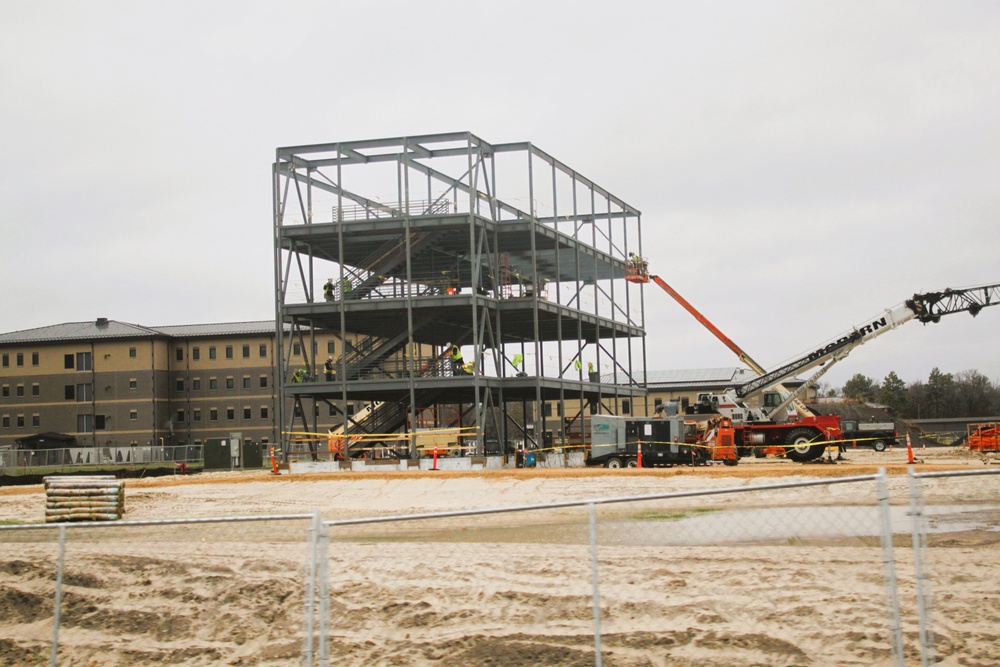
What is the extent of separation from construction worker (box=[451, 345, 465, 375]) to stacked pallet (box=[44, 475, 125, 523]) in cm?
2188

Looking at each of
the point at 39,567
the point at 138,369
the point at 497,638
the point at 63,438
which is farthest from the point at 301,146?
the point at 138,369

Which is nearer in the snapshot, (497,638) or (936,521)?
(936,521)

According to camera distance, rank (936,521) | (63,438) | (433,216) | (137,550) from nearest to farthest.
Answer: (936,521) < (137,550) < (433,216) < (63,438)

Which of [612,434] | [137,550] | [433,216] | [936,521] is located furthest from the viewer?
[433,216]

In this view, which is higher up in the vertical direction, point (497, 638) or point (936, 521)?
point (936, 521)

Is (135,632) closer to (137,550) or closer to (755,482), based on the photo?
(137,550)

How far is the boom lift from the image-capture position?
43125 mm

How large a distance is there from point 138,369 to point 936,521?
89.3 meters

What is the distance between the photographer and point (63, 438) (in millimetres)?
79250

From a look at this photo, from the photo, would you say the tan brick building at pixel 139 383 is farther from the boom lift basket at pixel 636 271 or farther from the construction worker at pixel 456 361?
the construction worker at pixel 456 361

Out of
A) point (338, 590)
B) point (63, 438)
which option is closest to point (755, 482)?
point (338, 590)

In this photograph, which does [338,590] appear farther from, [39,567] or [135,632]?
[39,567]

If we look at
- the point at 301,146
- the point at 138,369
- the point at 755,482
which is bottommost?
the point at 755,482

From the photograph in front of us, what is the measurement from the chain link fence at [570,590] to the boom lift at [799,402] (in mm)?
30658
